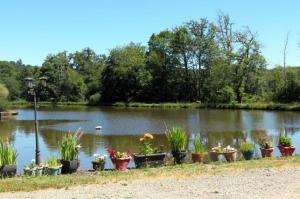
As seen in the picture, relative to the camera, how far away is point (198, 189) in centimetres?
805

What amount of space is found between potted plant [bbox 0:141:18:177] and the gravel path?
245cm

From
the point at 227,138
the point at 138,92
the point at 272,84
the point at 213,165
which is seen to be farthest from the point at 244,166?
the point at 138,92

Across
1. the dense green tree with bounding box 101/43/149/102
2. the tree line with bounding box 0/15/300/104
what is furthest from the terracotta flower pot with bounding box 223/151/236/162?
the dense green tree with bounding box 101/43/149/102

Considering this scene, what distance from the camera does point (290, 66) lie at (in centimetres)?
5803

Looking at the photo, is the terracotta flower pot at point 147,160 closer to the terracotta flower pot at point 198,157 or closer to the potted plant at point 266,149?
the terracotta flower pot at point 198,157

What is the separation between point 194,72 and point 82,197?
60560mm

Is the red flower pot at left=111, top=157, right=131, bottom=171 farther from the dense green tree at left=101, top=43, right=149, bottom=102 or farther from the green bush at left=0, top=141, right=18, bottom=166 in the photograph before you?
the dense green tree at left=101, top=43, right=149, bottom=102

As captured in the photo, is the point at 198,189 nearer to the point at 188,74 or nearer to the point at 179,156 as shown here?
the point at 179,156

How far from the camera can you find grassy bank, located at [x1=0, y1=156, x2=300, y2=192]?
868cm

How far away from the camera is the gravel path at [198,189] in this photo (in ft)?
24.8

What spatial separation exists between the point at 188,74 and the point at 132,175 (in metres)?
58.6

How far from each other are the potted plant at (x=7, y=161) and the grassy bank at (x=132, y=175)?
1.99 ft

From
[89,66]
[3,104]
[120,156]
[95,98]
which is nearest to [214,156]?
[120,156]

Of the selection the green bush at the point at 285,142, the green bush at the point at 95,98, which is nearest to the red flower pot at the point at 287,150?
the green bush at the point at 285,142
